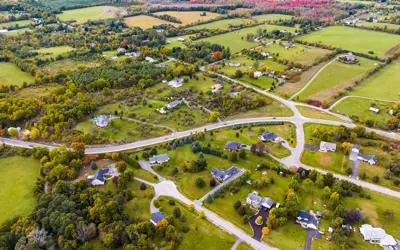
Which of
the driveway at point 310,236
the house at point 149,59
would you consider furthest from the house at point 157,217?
the house at point 149,59

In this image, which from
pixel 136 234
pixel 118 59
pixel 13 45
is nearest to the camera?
pixel 136 234

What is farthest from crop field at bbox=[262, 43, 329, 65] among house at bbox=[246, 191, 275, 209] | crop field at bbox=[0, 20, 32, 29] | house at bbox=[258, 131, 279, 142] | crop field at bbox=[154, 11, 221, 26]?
crop field at bbox=[0, 20, 32, 29]

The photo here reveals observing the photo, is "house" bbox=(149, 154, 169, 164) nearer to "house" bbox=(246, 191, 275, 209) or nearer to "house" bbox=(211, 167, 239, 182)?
"house" bbox=(211, 167, 239, 182)

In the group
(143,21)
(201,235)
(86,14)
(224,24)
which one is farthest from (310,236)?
(86,14)

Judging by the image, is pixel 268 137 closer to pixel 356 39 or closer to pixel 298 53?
pixel 298 53

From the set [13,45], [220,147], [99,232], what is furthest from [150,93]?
[13,45]

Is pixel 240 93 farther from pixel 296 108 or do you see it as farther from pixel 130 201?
pixel 130 201

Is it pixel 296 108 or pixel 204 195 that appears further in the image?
pixel 296 108
